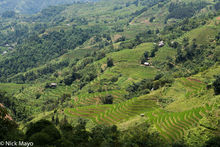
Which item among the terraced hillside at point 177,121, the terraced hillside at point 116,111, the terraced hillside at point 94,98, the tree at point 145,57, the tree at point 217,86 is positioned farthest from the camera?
the tree at point 145,57

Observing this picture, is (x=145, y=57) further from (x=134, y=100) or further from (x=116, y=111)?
(x=116, y=111)

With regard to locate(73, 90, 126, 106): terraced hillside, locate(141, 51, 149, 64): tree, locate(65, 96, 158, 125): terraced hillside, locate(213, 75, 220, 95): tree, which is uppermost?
locate(213, 75, 220, 95): tree

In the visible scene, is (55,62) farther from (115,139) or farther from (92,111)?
(115,139)

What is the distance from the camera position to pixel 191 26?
151000 mm

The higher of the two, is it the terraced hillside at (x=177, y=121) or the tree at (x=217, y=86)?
the tree at (x=217, y=86)

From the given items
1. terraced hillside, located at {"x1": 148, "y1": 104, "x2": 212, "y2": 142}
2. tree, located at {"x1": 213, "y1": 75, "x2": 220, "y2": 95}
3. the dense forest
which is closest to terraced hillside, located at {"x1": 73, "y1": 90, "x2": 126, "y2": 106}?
the dense forest

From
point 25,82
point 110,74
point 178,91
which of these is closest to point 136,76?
point 110,74

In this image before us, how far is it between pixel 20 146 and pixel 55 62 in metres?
173

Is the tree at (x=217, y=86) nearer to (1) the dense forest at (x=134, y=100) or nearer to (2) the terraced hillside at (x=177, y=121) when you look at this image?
(1) the dense forest at (x=134, y=100)

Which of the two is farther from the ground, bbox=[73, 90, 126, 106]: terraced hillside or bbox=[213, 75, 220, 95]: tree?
bbox=[213, 75, 220, 95]: tree

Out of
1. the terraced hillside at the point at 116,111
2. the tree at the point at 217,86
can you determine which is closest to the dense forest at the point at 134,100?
the tree at the point at 217,86

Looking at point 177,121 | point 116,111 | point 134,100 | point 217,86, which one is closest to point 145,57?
point 134,100

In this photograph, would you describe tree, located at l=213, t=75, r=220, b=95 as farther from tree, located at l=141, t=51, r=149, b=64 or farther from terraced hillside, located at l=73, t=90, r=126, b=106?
tree, located at l=141, t=51, r=149, b=64

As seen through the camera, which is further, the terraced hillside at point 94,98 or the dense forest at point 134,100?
the terraced hillside at point 94,98
